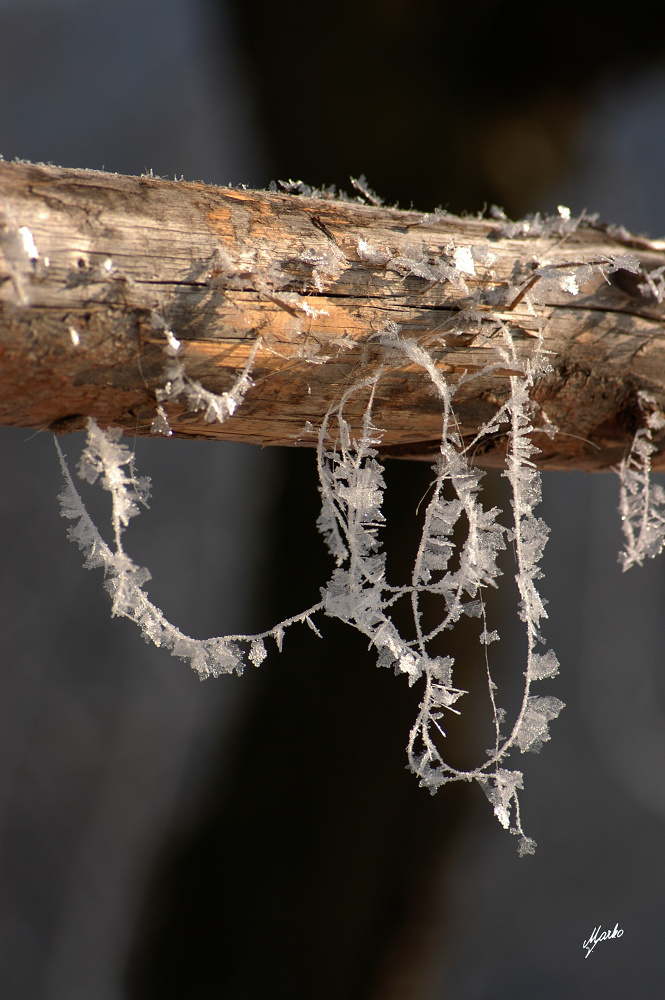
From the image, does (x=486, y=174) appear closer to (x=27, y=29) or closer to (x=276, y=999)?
(x=27, y=29)

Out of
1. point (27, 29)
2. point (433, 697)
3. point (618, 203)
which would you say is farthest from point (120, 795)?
point (618, 203)
